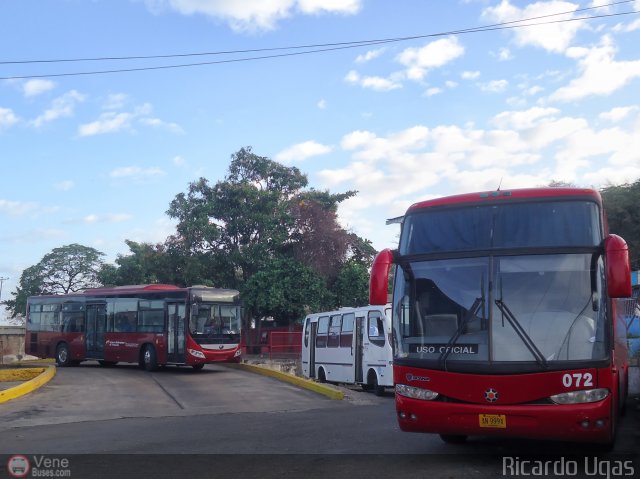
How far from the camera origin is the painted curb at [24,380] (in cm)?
1584

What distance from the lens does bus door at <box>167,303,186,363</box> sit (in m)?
23.2

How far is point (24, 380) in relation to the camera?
2025 cm

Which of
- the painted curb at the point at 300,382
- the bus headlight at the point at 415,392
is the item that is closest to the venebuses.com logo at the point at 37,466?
the bus headlight at the point at 415,392

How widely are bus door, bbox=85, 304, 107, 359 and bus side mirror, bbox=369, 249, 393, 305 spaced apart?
2007cm

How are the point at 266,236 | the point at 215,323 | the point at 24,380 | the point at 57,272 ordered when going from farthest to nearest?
the point at 57,272
the point at 266,236
the point at 215,323
the point at 24,380

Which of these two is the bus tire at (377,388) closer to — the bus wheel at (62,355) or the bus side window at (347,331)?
the bus side window at (347,331)

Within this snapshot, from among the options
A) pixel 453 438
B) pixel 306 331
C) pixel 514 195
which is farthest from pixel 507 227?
pixel 306 331

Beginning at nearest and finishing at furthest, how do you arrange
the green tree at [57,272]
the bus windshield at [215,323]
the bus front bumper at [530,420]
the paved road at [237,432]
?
the bus front bumper at [530,420], the paved road at [237,432], the bus windshield at [215,323], the green tree at [57,272]

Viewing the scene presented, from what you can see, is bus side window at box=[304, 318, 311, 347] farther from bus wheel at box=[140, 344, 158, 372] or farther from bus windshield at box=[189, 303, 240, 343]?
bus wheel at box=[140, 344, 158, 372]

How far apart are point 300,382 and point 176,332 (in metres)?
6.10

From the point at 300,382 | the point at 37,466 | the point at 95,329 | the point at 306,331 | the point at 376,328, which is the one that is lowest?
the point at 300,382

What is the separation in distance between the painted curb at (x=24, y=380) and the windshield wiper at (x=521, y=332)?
40.0 ft

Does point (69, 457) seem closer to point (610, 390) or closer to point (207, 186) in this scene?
point (610, 390)

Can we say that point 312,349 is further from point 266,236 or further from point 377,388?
point 266,236
